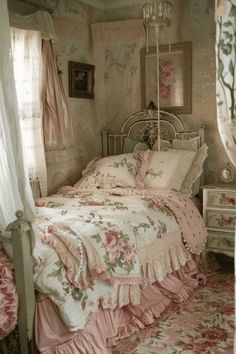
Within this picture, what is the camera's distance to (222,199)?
3330 mm

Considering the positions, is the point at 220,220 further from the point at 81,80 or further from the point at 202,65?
the point at 81,80

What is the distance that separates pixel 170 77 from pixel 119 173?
1081mm

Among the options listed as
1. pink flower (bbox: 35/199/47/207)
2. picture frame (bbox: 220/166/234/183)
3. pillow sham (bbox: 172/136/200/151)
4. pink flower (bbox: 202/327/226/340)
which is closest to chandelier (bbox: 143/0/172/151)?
pillow sham (bbox: 172/136/200/151)

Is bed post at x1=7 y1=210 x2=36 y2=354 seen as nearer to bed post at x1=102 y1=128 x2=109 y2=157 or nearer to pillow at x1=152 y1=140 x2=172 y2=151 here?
pillow at x1=152 y1=140 x2=172 y2=151

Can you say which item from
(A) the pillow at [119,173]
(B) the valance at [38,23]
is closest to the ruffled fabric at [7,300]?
(A) the pillow at [119,173]

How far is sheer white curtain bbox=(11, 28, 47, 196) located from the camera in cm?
319

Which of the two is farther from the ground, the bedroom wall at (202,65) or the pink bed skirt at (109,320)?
the bedroom wall at (202,65)

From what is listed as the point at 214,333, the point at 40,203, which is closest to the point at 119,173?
the point at 40,203

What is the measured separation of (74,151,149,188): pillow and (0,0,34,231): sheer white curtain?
1.57 metres

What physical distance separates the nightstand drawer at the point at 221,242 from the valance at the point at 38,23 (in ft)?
7.06

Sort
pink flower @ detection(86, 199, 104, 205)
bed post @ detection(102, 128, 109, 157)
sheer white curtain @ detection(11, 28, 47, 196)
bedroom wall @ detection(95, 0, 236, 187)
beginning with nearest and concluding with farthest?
pink flower @ detection(86, 199, 104, 205) < sheer white curtain @ detection(11, 28, 47, 196) < bedroom wall @ detection(95, 0, 236, 187) < bed post @ detection(102, 128, 109, 157)

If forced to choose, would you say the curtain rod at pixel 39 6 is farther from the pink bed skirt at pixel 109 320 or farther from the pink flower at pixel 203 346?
the pink flower at pixel 203 346

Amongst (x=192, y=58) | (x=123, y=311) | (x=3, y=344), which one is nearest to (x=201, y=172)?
(x=192, y=58)

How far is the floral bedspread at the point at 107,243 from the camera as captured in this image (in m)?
2.03
